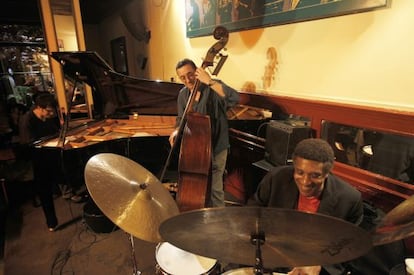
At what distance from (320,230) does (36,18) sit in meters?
6.64

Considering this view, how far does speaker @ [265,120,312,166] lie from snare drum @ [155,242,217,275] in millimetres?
964

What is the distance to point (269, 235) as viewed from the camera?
0.78m

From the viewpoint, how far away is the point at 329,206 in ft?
4.10

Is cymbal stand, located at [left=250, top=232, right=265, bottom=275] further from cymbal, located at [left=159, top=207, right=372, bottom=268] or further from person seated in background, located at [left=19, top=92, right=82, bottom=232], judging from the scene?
person seated in background, located at [left=19, top=92, right=82, bottom=232]

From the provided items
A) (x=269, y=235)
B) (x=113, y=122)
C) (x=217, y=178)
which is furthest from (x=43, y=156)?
(x=269, y=235)

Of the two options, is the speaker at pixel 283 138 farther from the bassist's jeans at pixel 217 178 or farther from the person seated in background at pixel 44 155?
the person seated in background at pixel 44 155

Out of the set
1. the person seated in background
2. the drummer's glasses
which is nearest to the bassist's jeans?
the drummer's glasses

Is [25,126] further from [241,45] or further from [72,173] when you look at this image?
[241,45]

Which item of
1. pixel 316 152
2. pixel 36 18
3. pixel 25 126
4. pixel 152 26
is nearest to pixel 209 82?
pixel 316 152

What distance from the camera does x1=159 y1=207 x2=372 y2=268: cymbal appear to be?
0.72 metres

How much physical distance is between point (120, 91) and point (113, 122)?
393 millimetres

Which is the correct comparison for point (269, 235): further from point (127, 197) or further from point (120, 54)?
Answer: point (120, 54)

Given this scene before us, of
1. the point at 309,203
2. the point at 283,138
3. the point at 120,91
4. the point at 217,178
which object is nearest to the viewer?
the point at 309,203

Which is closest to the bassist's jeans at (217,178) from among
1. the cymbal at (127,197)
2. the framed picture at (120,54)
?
the cymbal at (127,197)
